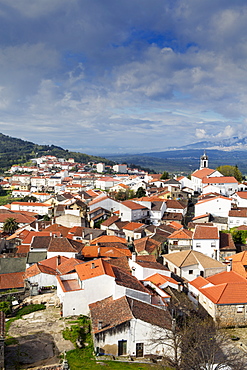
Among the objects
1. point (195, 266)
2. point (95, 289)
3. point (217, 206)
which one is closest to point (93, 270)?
point (95, 289)

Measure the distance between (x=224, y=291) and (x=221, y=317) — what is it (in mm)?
1717

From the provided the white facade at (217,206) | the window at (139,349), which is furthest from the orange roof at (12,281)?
the white facade at (217,206)

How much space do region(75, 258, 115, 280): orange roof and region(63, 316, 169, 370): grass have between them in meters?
3.52

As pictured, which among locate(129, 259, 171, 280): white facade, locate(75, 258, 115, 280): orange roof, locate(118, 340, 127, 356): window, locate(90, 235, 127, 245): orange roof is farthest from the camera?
locate(90, 235, 127, 245): orange roof

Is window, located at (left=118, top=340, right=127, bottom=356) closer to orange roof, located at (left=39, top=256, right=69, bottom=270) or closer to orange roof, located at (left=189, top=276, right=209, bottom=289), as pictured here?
orange roof, located at (left=189, top=276, right=209, bottom=289)

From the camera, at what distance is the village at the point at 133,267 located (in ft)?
57.6

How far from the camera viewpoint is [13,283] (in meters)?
27.0

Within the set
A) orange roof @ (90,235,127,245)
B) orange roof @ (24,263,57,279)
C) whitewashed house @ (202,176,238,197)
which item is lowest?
orange roof @ (24,263,57,279)

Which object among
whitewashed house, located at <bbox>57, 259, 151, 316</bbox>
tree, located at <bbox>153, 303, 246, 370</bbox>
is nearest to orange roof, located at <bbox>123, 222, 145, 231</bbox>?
whitewashed house, located at <bbox>57, 259, 151, 316</bbox>

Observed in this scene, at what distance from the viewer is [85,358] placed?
1606cm

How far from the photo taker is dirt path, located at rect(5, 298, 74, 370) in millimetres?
15500

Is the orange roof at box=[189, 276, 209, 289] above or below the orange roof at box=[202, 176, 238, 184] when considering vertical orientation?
below

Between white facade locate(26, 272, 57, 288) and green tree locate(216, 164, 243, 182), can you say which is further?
green tree locate(216, 164, 243, 182)

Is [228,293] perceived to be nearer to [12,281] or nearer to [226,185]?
[12,281]
